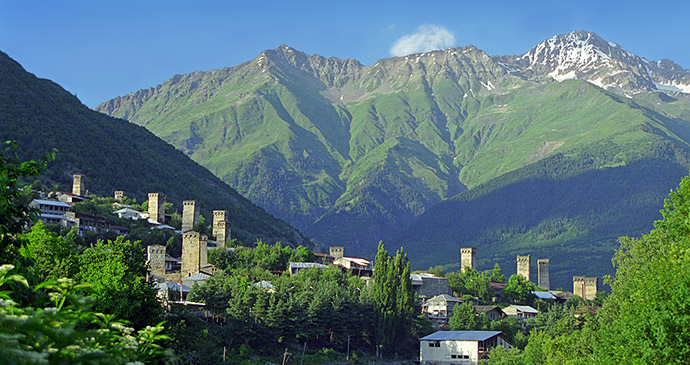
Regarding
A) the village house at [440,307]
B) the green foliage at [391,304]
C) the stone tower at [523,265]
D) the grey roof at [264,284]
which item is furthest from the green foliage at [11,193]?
the stone tower at [523,265]

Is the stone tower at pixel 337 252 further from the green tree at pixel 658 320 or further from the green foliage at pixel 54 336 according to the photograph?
the green foliage at pixel 54 336

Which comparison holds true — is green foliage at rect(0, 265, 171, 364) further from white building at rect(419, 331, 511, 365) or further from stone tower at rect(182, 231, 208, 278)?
stone tower at rect(182, 231, 208, 278)

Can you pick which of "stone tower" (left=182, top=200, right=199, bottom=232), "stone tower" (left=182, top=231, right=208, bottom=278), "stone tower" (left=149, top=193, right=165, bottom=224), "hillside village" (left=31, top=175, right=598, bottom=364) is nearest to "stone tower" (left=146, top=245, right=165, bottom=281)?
"hillside village" (left=31, top=175, right=598, bottom=364)

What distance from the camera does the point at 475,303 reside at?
129 m

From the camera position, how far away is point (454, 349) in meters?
95.0

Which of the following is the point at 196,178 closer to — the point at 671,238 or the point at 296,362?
the point at 296,362

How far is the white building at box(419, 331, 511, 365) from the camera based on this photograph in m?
94.0

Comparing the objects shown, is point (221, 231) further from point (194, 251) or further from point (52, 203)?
point (52, 203)

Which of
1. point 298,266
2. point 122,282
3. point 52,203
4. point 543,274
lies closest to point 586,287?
point 543,274

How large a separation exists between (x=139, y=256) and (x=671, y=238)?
33.7 meters

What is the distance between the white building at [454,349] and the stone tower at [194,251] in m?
29.4

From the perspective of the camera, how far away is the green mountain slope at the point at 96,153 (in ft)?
504

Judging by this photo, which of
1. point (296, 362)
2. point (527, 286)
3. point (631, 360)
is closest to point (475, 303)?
point (527, 286)

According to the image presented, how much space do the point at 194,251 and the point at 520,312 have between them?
1907 inches
